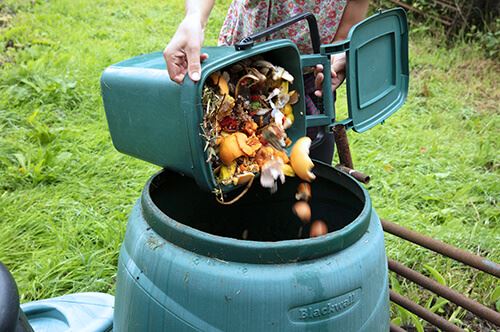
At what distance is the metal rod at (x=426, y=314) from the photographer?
164 centimetres

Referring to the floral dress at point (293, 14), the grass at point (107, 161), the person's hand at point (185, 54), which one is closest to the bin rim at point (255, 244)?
the person's hand at point (185, 54)

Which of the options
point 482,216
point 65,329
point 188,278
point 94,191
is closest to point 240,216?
point 188,278

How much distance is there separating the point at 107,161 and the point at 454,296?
6.23 ft

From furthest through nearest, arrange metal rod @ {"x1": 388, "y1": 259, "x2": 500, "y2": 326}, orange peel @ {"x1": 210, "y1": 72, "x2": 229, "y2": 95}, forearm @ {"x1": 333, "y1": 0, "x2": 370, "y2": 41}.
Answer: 1. forearm @ {"x1": 333, "y1": 0, "x2": 370, "y2": 41}
2. metal rod @ {"x1": 388, "y1": 259, "x2": 500, "y2": 326}
3. orange peel @ {"x1": 210, "y1": 72, "x2": 229, "y2": 95}

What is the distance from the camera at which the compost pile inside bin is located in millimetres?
1159

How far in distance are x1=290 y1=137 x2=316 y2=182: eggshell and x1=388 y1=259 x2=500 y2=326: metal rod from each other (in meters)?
0.64

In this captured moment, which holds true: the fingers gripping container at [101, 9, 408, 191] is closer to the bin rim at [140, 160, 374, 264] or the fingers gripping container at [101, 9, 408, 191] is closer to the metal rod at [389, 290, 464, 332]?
the bin rim at [140, 160, 374, 264]

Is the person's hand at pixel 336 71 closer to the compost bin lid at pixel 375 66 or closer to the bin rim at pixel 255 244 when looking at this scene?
the compost bin lid at pixel 375 66

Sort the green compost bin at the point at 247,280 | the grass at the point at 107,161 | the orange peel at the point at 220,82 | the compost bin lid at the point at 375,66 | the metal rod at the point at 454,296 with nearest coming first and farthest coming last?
the green compost bin at the point at 247,280, the orange peel at the point at 220,82, the compost bin lid at the point at 375,66, the metal rod at the point at 454,296, the grass at the point at 107,161

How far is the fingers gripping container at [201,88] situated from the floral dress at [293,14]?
17 centimetres

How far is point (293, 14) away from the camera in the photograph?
5.21ft

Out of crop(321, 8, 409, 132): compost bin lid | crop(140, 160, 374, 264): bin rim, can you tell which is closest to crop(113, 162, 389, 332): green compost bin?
crop(140, 160, 374, 264): bin rim

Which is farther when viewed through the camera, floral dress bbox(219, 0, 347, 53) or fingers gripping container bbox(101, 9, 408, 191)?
floral dress bbox(219, 0, 347, 53)

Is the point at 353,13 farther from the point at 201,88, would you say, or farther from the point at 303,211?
the point at 201,88
